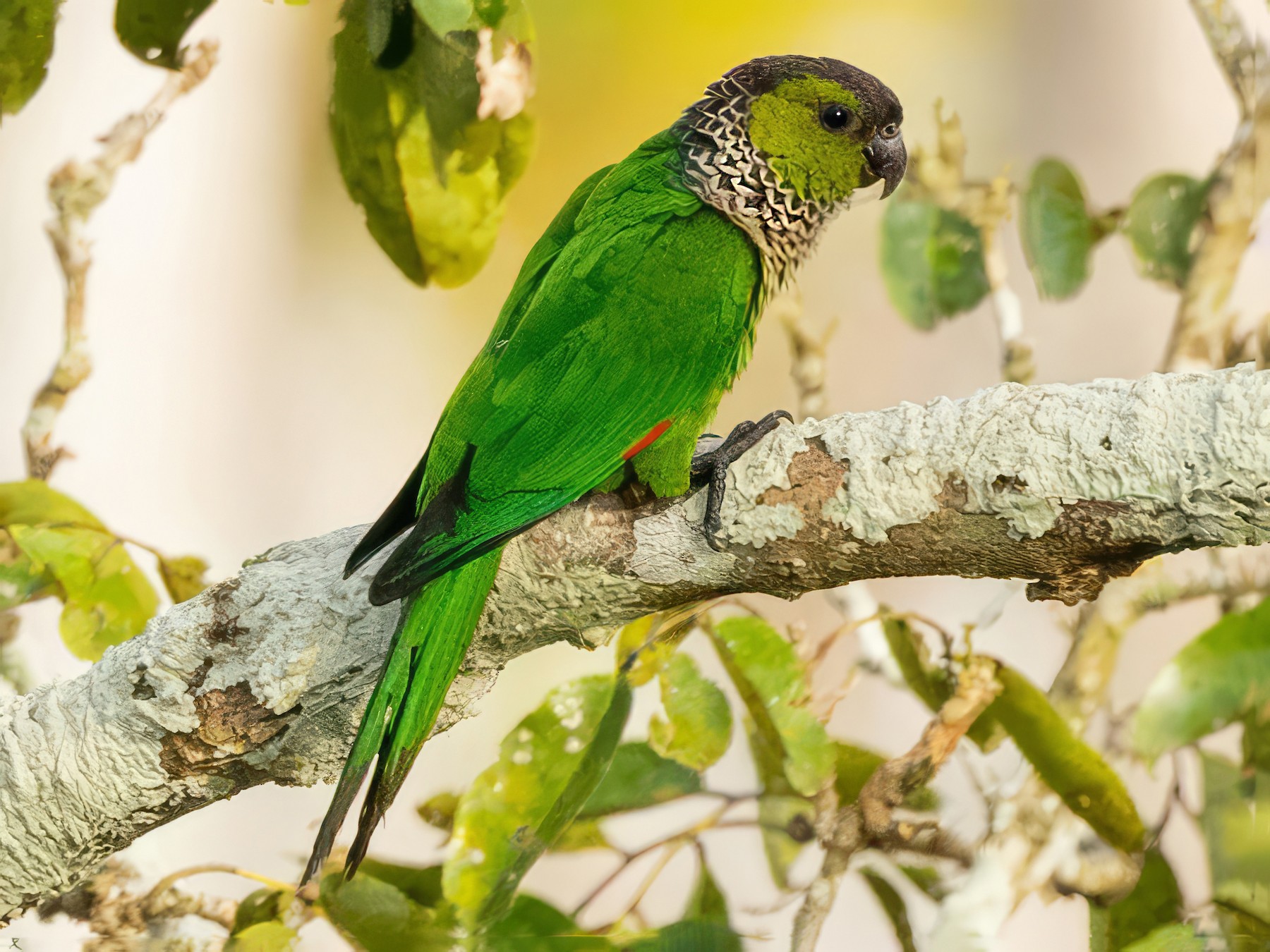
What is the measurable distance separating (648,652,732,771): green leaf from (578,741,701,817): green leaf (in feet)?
0.05

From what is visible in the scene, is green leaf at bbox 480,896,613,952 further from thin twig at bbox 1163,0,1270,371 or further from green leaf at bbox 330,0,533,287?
thin twig at bbox 1163,0,1270,371

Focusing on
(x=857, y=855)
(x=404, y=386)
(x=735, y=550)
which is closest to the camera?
(x=735, y=550)

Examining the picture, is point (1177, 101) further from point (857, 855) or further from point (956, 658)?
point (857, 855)

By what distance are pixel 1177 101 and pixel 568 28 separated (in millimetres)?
917

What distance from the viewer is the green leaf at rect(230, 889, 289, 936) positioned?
1306 millimetres

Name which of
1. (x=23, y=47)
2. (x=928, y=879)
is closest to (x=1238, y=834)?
(x=928, y=879)

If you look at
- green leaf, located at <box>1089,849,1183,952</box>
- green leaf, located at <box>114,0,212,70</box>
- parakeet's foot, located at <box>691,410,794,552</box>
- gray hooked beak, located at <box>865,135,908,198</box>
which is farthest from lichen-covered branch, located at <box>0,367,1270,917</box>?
green leaf, located at <box>114,0,212,70</box>

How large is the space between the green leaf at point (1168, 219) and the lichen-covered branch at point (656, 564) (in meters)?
0.88

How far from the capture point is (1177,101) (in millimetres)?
1406

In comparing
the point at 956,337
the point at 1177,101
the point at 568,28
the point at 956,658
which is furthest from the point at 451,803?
the point at 1177,101

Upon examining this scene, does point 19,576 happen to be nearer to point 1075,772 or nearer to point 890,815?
point 890,815

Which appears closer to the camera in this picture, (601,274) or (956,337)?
(601,274)

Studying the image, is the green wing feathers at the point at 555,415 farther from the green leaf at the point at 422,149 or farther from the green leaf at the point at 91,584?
the green leaf at the point at 91,584

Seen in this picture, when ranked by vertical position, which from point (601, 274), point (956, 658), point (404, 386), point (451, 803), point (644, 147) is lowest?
point (451, 803)
